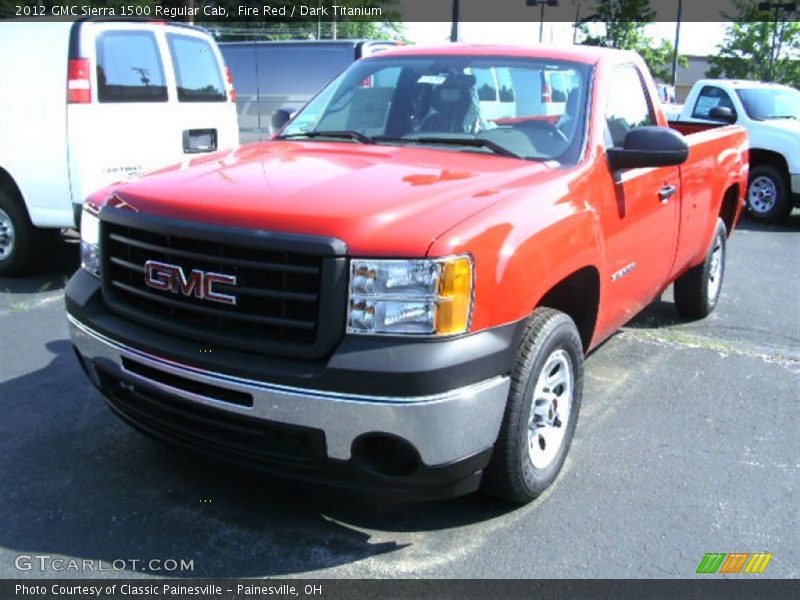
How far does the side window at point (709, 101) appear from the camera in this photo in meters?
11.5

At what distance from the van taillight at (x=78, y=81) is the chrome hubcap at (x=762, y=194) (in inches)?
356

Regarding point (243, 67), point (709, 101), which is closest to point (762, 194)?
point (709, 101)

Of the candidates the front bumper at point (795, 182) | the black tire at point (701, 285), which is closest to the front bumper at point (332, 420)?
the black tire at point (701, 285)

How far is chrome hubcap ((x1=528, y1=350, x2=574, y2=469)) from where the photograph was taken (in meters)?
3.22

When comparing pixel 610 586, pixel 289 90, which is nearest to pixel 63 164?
pixel 610 586

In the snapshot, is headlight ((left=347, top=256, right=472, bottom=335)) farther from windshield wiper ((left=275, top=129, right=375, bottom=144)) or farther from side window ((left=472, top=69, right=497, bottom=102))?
side window ((left=472, top=69, right=497, bottom=102))

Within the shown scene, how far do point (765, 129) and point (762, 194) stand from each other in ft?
2.99

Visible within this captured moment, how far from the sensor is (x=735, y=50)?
44562 mm

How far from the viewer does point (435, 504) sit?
10.8ft

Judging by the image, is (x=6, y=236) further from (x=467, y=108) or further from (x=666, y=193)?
(x=666, y=193)

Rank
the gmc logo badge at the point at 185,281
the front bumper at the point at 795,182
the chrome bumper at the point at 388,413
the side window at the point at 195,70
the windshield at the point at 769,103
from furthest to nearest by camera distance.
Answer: the windshield at the point at 769,103
the front bumper at the point at 795,182
the side window at the point at 195,70
the gmc logo badge at the point at 185,281
the chrome bumper at the point at 388,413

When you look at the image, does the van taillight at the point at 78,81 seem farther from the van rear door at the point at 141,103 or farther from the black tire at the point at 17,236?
the black tire at the point at 17,236

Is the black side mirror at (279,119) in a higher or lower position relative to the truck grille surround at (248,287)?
higher

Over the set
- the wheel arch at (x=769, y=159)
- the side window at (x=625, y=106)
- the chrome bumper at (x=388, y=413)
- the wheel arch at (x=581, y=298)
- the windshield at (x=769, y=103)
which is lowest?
the chrome bumper at (x=388, y=413)
